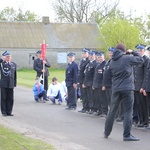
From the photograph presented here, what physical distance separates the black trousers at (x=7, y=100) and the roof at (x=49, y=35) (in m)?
53.2

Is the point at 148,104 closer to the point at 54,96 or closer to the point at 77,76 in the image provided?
the point at 77,76

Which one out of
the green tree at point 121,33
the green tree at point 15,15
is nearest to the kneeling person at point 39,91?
the green tree at point 121,33

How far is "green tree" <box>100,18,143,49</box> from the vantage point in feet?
204

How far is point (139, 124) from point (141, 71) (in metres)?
1.38

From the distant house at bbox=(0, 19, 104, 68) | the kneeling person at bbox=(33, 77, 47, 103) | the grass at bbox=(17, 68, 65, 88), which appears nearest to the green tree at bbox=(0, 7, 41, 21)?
the distant house at bbox=(0, 19, 104, 68)

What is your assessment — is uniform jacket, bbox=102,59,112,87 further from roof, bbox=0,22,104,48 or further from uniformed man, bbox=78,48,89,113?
roof, bbox=0,22,104,48

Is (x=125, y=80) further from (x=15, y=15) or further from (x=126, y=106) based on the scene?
(x=15, y=15)

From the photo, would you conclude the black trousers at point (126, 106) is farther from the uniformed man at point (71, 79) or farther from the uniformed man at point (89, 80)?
the uniformed man at point (71, 79)

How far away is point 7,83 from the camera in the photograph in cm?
1600

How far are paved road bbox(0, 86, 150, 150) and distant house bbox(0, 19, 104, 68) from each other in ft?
169

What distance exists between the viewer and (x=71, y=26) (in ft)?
242

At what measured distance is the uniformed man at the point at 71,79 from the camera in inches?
709

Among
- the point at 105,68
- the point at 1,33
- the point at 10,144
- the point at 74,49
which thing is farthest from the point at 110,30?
the point at 10,144

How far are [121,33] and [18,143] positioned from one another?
177 feet
